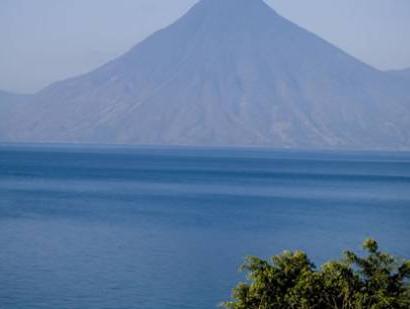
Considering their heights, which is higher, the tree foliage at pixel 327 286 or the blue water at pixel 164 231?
the blue water at pixel 164 231

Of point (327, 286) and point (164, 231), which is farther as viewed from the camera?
point (164, 231)

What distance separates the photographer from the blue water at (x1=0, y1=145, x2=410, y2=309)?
34469mm

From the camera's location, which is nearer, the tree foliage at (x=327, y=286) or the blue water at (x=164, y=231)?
the tree foliage at (x=327, y=286)

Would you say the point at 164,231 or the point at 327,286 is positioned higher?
the point at 164,231

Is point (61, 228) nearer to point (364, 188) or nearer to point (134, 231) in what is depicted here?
point (134, 231)

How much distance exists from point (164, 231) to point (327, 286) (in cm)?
3499

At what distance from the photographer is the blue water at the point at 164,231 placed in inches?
1357

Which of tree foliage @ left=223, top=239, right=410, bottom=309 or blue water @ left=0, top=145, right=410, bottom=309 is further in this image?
blue water @ left=0, top=145, right=410, bottom=309

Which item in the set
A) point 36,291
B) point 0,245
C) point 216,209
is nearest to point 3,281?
point 36,291

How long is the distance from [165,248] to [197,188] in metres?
46.7

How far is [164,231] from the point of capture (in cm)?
5312

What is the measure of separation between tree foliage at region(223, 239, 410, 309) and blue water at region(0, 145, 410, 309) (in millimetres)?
13592

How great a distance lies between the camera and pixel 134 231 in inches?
2056

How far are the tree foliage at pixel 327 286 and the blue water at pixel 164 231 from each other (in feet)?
44.6
